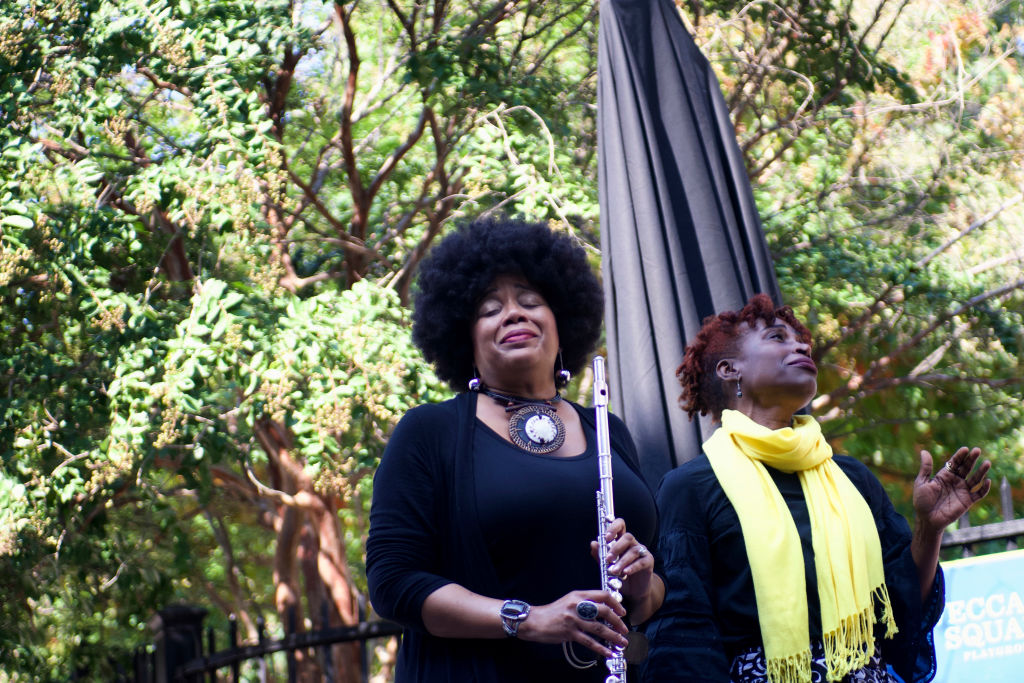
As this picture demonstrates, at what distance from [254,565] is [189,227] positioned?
8721mm

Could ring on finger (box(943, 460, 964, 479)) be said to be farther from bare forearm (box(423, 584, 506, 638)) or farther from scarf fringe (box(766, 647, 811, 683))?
bare forearm (box(423, 584, 506, 638))

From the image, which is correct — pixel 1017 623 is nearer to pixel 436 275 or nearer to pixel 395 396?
pixel 436 275

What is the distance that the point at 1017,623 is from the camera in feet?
12.6

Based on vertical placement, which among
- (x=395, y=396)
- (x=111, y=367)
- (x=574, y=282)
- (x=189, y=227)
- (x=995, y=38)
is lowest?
(x=574, y=282)

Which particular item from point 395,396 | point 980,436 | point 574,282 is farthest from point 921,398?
point 574,282

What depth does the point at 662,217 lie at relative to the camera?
11.8ft

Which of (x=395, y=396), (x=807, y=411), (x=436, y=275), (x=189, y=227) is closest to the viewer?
(x=436, y=275)

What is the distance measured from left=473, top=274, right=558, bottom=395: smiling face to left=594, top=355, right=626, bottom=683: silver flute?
0.44 ft

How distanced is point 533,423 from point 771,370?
0.83 meters

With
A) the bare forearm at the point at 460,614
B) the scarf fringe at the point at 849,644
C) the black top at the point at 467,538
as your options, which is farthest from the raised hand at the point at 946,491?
the bare forearm at the point at 460,614

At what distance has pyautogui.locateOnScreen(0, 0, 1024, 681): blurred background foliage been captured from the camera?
6199 mm

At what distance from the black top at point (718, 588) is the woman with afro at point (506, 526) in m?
0.20

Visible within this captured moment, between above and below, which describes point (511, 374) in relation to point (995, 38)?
below

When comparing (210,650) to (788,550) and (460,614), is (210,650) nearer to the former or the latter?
(788,550)
